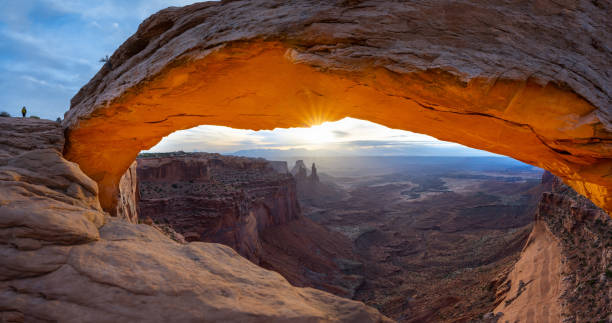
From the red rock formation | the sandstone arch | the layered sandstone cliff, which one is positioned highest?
the sandstone arch

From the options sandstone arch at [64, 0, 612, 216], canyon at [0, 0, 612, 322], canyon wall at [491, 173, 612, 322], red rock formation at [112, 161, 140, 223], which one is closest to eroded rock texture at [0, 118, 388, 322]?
canyon at [0, 0, 612, 322]

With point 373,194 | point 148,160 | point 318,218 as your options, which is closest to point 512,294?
point 148,160

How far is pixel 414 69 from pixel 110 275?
449 cm

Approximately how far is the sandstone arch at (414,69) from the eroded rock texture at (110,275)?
2.84 meters

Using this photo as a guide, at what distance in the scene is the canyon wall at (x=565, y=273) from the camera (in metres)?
8.24

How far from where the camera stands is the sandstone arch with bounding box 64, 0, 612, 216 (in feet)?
11.4

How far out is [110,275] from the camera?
2.79m

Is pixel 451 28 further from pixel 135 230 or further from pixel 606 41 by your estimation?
pixel 135 230

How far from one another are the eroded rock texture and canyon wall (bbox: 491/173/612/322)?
923cm

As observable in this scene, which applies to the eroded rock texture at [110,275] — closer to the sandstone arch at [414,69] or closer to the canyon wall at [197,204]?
the sandstone arch at [414,69]

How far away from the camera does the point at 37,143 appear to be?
569cm

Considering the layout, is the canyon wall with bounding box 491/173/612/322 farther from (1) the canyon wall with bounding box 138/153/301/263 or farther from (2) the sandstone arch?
(1) the canyon wall with bounding box 138/153/301/263

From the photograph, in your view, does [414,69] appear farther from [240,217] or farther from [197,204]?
[197,204]

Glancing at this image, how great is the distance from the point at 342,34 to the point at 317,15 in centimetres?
54
